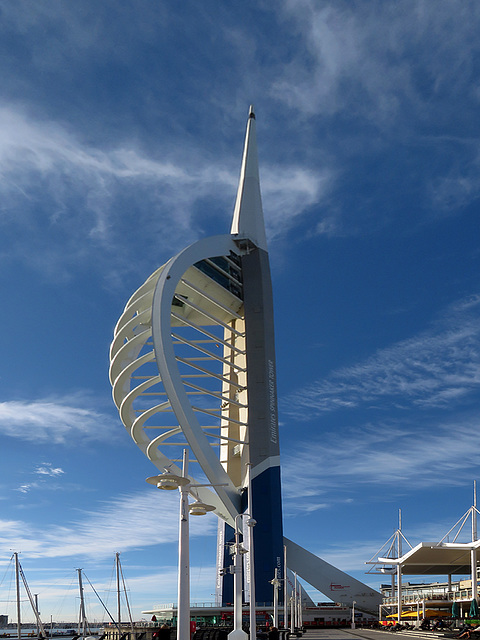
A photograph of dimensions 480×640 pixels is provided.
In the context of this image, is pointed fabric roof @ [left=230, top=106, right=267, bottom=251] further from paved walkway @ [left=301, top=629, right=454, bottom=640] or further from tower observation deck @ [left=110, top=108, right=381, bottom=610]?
paved walkway @ [left=301, top=629, right=454, bottom=640]

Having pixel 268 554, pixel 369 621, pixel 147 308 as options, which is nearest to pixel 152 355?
pixel 147 308

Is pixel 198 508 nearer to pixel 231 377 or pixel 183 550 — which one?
pixel 183 550

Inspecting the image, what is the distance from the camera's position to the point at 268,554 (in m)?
53.2

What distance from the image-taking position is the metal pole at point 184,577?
14.2m

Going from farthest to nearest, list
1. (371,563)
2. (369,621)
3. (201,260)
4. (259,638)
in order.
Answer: (371,563), (369,621), (201,260), (259,638)

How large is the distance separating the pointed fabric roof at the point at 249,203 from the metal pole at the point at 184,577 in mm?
50092

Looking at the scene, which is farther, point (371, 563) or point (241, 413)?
point (371, 563)

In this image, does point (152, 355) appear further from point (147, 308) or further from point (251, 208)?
point (251, 208)

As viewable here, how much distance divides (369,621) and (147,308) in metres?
37.7

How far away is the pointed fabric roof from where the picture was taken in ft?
215

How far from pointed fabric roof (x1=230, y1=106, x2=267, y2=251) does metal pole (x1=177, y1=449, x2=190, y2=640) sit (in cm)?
5009

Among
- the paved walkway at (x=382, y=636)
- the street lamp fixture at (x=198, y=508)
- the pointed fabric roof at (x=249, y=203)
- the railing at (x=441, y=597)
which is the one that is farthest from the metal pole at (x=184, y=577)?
the railing at (x=441, y=597)

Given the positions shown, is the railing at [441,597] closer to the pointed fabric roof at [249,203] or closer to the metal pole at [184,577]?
the pointed fabric roof at [249,203]

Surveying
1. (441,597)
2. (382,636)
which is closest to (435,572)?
(441,597)
